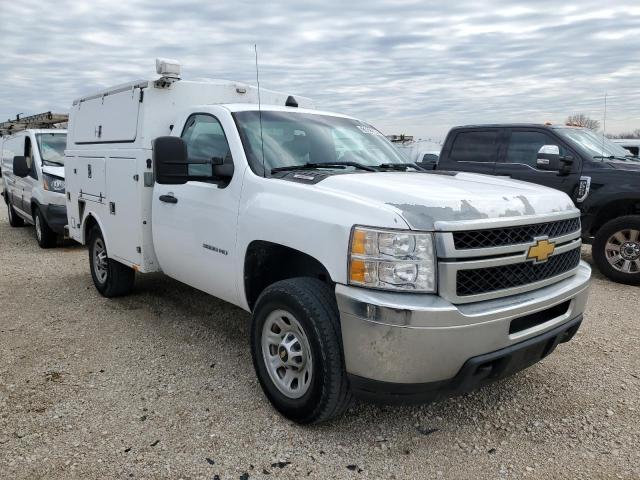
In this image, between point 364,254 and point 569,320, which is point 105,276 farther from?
A: point 569,320

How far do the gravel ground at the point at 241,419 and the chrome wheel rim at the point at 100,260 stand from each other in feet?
3.33

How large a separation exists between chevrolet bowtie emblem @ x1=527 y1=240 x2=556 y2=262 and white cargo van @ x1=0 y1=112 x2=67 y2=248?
7872 millimetres

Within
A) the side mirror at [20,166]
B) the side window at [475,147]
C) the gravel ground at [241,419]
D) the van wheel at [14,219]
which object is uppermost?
the side window at [475,147]

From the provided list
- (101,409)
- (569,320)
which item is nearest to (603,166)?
(569,320)

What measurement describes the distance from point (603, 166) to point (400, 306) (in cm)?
550

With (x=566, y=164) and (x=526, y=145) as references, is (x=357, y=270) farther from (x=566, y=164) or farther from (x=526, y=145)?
(x=526, y=145)

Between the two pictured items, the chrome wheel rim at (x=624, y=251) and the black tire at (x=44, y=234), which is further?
the black tire at (x=44, y=234)

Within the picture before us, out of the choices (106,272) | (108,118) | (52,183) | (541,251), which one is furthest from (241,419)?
(52,183)

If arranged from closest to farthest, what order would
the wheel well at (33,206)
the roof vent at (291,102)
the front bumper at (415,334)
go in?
the front bumper at (415,334), the roof vent at (291,102), the wheel well at (33,206)

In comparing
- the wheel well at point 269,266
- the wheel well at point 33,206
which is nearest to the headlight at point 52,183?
the wheel well at point 33,206

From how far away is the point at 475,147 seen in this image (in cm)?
810

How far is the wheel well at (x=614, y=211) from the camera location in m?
6.86

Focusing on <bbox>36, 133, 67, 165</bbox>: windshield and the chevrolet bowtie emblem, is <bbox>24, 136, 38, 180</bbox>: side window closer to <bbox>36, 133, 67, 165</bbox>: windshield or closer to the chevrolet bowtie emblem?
<bbox>36, 133, 67, 165</bbox>: windshield

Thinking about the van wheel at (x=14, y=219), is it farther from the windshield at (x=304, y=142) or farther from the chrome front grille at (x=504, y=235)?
the chrome front grille at (x=504, y=235)
